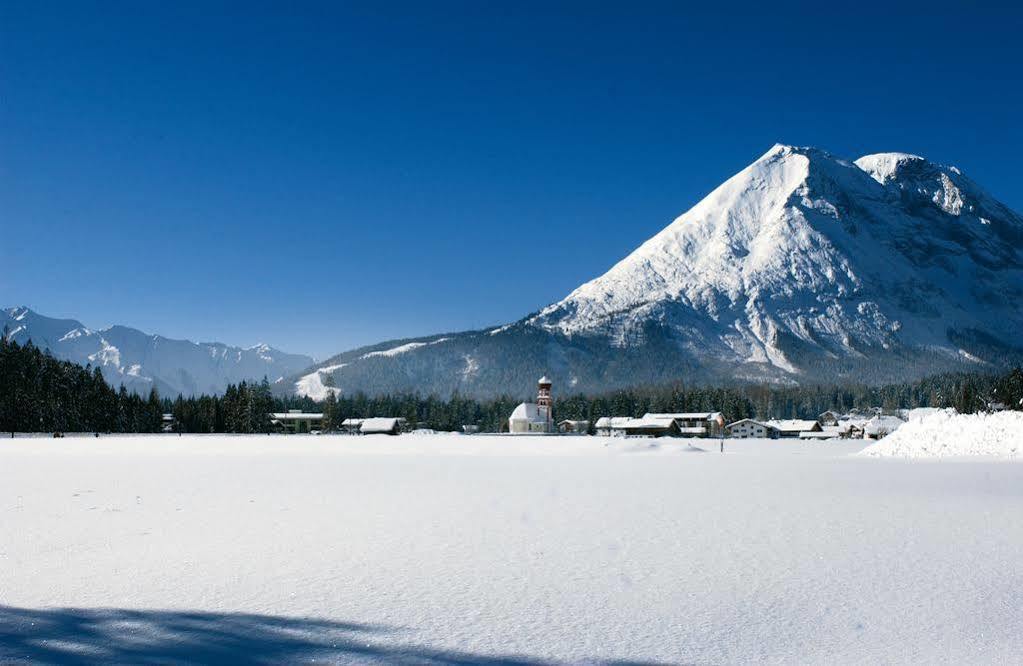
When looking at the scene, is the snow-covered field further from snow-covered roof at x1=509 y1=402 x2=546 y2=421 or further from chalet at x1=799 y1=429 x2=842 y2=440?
chalet at x1=799 y1=429 x2=842 y2=440

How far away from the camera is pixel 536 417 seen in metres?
138

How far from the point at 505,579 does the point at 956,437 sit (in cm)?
5440

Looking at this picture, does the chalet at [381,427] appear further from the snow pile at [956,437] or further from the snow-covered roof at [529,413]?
the snow pile at [956,437]

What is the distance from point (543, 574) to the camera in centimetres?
1134

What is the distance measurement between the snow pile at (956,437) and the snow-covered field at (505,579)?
34613mm

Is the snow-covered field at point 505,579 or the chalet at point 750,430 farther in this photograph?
the chalet at point 750,430

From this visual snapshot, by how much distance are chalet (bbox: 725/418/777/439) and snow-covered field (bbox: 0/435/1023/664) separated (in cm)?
13768

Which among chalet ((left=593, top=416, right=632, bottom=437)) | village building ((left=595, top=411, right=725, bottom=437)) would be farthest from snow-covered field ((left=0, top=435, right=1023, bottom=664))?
chalet ((left=593, top=416, right=632, bottom=437))

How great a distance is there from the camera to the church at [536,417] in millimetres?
136000

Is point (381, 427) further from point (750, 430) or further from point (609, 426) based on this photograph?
point (750, 430)

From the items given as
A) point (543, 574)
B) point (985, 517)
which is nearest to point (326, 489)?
point (543, 574)

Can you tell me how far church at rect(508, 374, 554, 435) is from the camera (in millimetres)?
136000

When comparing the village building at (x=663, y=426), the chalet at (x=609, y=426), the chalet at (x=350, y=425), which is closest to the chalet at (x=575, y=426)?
the village building at (x=663, y=426)

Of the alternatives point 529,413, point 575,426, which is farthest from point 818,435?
point 529,413
